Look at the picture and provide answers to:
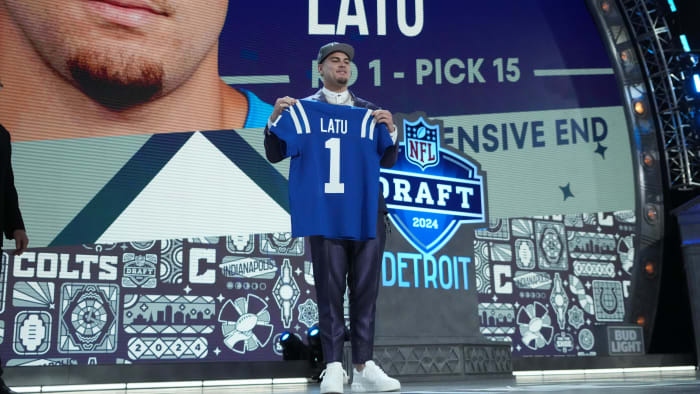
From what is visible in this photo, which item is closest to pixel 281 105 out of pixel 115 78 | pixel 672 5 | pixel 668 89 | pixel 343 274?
pixel 343 274

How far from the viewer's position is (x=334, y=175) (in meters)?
2.26

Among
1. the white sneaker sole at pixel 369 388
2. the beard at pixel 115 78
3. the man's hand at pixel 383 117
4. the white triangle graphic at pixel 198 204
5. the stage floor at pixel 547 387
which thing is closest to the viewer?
the stage floor at pixel 547 387

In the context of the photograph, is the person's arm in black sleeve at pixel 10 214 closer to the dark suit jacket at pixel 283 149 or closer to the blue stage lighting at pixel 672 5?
the dark suit jacket at pixel 283 149

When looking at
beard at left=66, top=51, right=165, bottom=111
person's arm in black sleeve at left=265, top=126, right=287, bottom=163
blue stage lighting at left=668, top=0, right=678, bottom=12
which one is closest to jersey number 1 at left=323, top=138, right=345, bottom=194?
person's arm in black sleeve at left=265, top=126, right=287, bottom=163

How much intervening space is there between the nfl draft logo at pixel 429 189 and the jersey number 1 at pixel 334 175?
5.09 ft

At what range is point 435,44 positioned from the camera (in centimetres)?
855

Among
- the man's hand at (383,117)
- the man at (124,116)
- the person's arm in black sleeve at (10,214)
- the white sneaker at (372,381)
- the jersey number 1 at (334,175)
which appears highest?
the man at (124,116)

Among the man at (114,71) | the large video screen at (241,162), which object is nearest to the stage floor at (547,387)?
the large video screen at (241,162)

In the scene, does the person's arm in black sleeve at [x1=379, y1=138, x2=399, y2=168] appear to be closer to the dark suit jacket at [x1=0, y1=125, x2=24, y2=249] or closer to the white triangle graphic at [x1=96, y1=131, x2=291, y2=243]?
the dark suit jacket at [x1=0, y1=125, x2=24, y2=249]

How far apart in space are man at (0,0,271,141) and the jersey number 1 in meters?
5.29

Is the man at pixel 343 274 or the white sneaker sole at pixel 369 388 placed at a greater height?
the man at pixel 343 274

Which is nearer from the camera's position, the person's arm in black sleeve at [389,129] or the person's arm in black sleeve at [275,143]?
the person's arm in black sleeve at [275,143]

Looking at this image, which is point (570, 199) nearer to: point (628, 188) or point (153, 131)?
point (628, 188)

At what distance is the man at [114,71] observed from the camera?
22.6 ft
